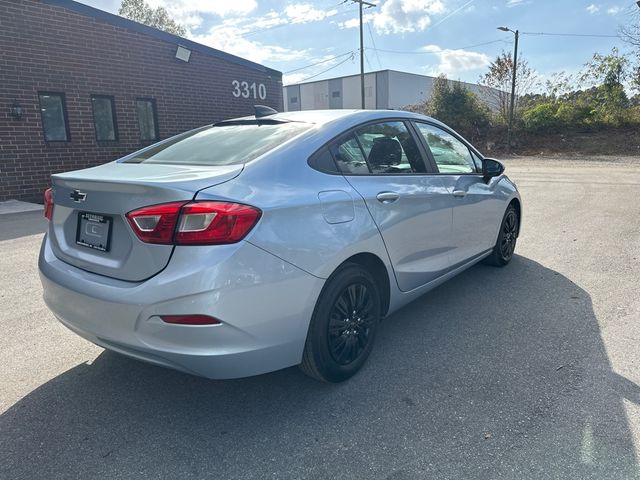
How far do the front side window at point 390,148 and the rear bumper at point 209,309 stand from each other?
1.07 m

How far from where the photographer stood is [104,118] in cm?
1222

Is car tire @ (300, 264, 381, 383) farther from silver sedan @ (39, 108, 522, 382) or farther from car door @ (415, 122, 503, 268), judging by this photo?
car door @ (415, 122, 503, 268)

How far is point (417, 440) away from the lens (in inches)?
91.7

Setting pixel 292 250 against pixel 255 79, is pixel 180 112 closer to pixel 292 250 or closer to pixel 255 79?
pixel 255 79

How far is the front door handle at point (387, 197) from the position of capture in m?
2.93

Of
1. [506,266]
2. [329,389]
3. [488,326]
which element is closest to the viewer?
[329,389]

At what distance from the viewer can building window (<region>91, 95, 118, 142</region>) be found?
12.0m

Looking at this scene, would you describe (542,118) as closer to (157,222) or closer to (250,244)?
(250,244)

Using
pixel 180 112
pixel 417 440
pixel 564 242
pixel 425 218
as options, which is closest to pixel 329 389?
pixel 417 440

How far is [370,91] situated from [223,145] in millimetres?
49897

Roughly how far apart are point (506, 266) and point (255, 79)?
12638mm

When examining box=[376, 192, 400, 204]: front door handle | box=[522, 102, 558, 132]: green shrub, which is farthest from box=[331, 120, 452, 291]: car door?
box=[522, 102, 558, 132]: green shrub

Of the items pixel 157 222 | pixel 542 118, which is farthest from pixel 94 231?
pixel 542 118

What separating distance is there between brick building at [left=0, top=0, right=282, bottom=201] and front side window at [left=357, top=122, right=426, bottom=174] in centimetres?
1022
